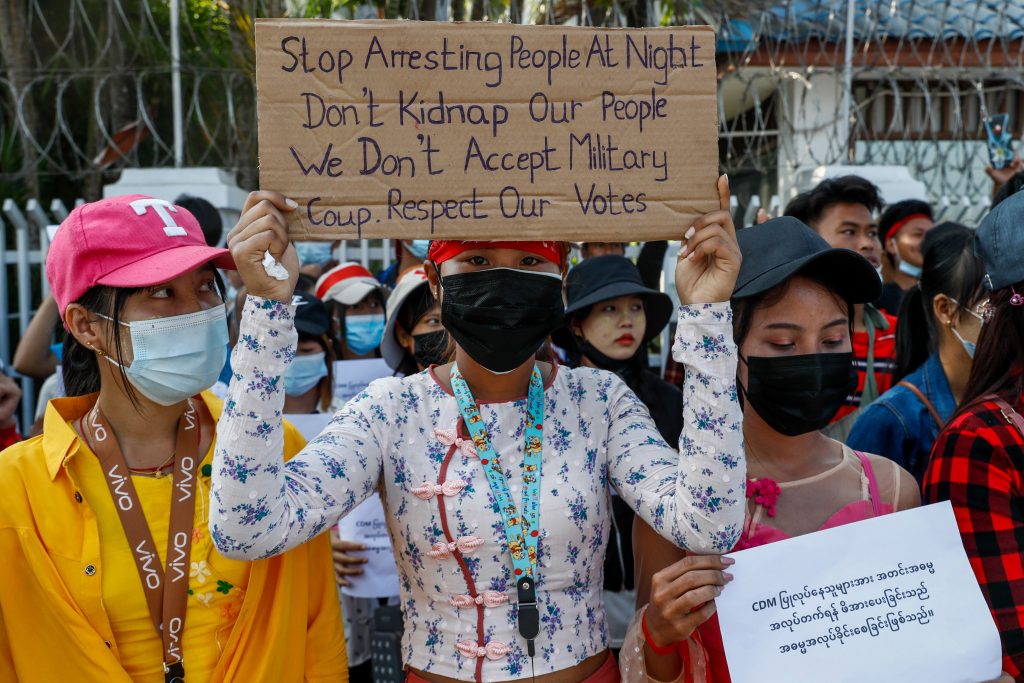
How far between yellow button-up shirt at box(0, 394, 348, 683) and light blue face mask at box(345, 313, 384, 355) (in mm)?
2241

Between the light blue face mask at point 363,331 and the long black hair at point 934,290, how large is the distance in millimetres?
2393

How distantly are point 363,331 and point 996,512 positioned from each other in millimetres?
3088

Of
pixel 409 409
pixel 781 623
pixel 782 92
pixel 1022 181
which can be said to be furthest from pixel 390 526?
pixel 782 92

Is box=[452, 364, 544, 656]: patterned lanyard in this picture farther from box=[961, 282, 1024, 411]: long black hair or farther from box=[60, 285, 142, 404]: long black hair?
box=[961, 282, 1024, 411]: long black hair

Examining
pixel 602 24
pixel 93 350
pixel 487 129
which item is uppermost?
pixel 602 24

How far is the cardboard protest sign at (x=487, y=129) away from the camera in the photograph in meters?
1.73

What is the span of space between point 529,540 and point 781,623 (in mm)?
557

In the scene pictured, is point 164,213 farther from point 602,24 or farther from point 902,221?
point 602,24

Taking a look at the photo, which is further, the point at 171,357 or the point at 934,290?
the point at 934,290

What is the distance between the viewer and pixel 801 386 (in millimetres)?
2068

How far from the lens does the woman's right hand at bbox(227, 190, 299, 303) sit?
165 cm

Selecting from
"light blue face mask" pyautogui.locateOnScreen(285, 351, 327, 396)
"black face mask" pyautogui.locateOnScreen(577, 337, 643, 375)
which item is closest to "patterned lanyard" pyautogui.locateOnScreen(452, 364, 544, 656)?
"black face mask" pyautogui.locateOnScreen(577, 337, 643, 375)

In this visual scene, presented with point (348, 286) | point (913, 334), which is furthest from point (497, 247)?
point (348, 286)

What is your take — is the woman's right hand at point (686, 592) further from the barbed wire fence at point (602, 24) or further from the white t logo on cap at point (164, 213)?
the barbed wire fence at point (602, 24)
